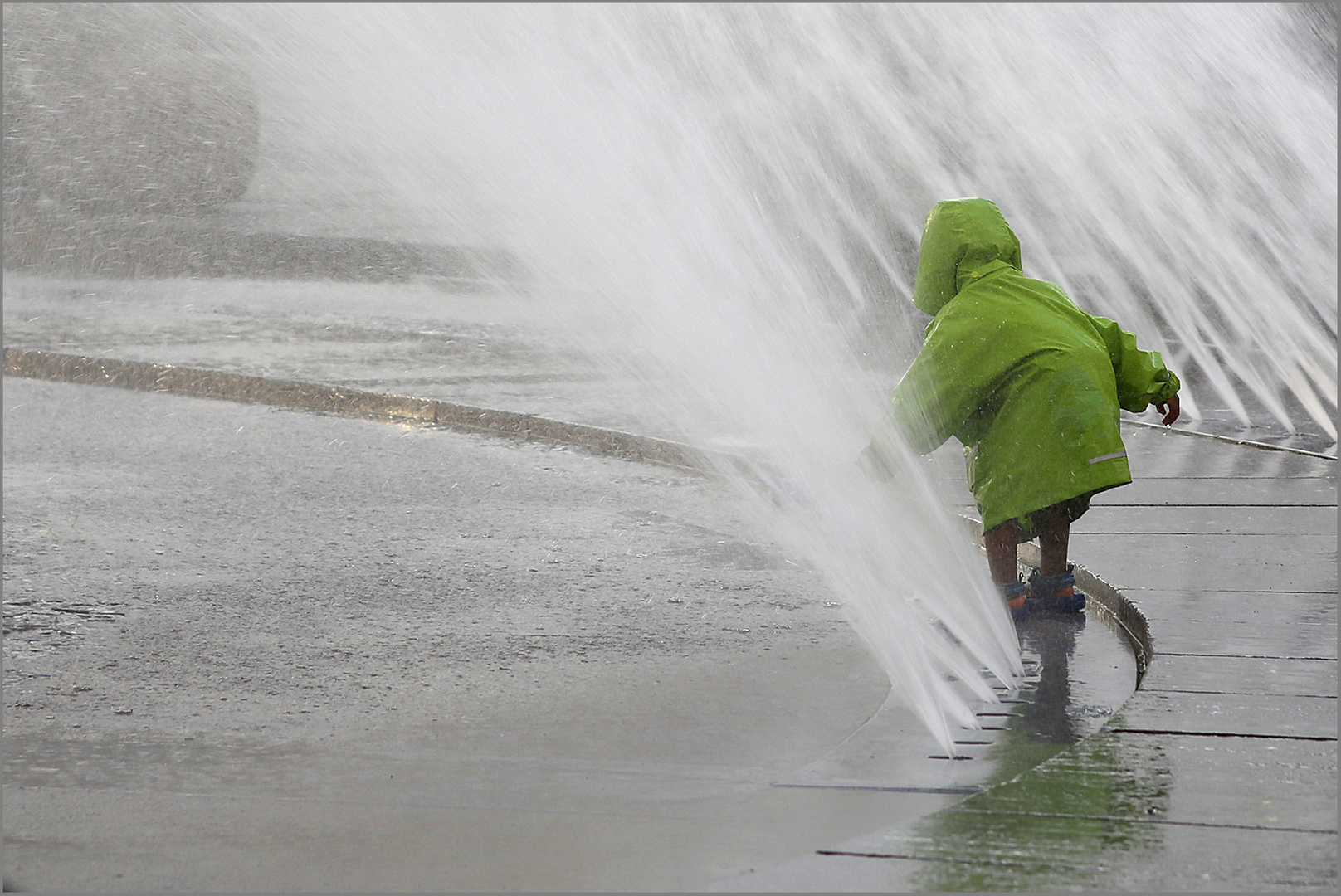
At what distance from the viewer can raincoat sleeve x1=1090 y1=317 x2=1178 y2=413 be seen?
4.43 meters

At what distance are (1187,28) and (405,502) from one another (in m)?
7.68

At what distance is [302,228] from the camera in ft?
55.6

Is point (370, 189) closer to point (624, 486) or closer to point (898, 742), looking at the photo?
point (624, 486)

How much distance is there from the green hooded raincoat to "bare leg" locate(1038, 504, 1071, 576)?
32mm

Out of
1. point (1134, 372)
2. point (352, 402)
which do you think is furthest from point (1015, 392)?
point (352, 402)

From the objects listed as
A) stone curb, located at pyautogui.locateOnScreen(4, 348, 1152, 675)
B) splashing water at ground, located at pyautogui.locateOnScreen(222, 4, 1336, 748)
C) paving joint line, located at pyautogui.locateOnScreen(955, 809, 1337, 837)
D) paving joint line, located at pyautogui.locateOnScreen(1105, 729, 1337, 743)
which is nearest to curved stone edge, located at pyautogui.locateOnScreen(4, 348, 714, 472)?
stone curb, located at pyautogui.locateOnScreen(4, 348, 1152, 675)

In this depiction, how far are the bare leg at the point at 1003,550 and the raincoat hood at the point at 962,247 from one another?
71 centimetres

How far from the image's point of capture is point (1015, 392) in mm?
4238

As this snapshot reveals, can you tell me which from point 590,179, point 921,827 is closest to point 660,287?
point 590,179

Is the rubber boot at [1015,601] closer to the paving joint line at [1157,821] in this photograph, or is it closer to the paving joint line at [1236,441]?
the paving joint line at [1157,821]

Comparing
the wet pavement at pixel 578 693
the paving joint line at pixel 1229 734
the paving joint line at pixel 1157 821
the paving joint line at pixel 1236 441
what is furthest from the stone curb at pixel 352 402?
the paving joint line at pixel 1157 821

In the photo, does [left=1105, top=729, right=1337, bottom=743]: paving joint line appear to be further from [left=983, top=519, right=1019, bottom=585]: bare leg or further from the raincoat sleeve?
the raincoat sleeve

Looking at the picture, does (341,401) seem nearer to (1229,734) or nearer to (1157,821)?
(1229,734)

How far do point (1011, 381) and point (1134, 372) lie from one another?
18.1 inches
